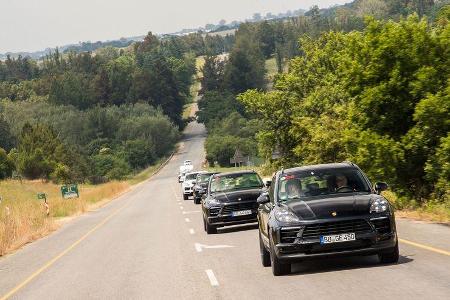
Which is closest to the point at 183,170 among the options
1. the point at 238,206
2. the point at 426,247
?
the point at 238,206

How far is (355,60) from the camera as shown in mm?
23734

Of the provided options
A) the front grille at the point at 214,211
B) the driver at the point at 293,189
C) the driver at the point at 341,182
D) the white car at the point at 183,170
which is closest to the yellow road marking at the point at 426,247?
the driver at the point at 341,182

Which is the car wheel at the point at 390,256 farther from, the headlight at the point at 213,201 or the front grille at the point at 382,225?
the headlight at the point at 213,201

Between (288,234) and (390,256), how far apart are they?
5.39 feet

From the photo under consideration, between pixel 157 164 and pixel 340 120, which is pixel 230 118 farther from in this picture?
pixel 340 120

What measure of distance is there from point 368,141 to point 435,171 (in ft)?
6.62

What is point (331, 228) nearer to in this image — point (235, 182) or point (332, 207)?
point (332, 207)

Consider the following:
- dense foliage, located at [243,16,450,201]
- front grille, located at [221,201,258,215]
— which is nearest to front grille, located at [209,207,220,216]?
front grille, located at [221,201,258,215]

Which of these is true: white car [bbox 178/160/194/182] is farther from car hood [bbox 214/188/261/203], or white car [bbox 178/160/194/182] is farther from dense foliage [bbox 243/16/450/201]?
dense foliage [bbox 243/16/450/201]

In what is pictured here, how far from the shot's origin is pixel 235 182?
25.4 m

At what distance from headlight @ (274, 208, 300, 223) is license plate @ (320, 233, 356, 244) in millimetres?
482

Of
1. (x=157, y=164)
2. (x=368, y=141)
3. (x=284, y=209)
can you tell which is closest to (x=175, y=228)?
(x=368, y=141)

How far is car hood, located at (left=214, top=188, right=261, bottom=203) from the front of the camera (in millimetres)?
23422

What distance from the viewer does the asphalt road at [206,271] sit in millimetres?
11430
